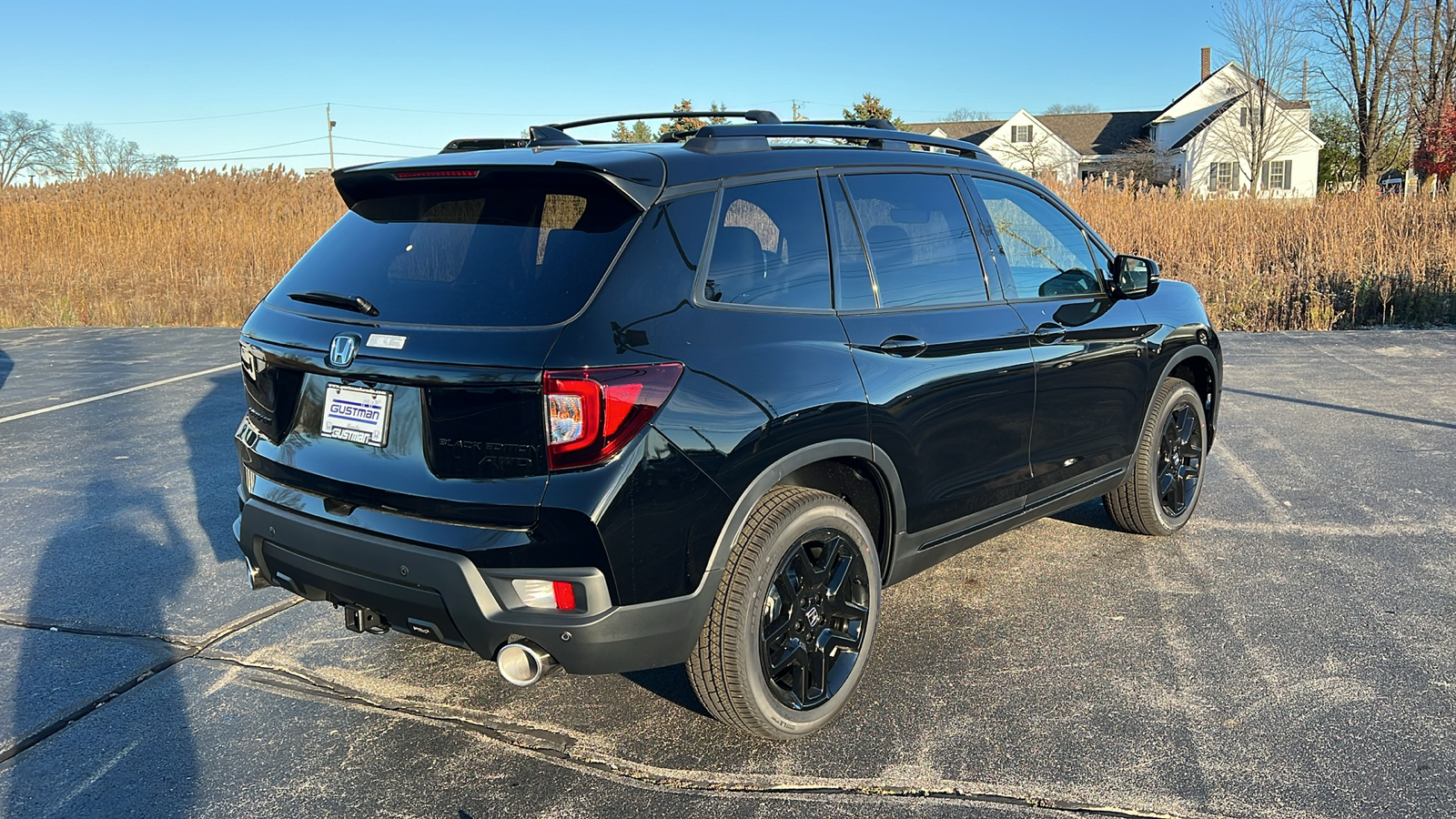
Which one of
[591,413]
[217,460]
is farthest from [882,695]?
[217,460]

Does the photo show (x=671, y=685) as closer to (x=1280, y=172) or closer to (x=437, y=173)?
(x=437, y=173)

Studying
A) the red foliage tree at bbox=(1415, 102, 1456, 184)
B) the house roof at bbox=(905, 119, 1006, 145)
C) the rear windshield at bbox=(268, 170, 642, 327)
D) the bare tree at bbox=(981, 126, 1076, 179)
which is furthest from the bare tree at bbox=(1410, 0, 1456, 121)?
the rear windshield at bbox=(268, 170, 642, 327)

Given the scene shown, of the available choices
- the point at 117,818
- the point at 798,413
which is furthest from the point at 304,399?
the point at 798,413

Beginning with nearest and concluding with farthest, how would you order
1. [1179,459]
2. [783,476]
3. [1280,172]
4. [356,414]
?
[356,414]
[783,476]
[1179,459]
[1280,172]

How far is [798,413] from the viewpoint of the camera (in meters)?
3.14

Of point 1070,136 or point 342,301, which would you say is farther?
point 1070,136

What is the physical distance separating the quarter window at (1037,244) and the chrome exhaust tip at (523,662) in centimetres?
247

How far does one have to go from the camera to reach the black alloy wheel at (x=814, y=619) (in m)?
3.23

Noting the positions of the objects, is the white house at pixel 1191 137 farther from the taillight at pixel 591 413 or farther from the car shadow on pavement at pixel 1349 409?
the taillight at pixel 591 413

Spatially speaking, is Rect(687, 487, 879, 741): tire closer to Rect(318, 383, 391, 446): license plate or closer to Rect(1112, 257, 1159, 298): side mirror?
Rect(318, 383, 391, 446): license plate

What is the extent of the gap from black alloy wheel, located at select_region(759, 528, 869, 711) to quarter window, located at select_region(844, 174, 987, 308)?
2.87ft

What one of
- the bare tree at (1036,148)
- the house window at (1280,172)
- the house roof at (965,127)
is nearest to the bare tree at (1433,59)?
the house window at (1280,172)

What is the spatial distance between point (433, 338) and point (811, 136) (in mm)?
1520

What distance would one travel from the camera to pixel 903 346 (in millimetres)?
3586
